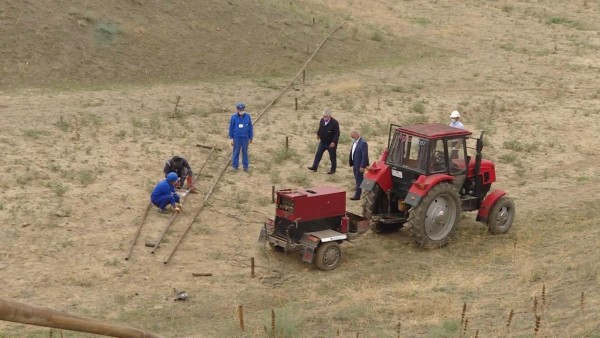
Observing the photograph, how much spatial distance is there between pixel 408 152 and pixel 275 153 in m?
6.39

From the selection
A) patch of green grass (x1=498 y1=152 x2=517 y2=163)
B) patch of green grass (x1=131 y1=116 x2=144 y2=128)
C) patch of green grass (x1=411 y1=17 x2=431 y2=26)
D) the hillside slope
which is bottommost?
patch of green grass (x1=498 y1=152 x2=517 y2=163)

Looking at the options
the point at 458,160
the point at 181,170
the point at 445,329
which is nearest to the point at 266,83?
the point at 181,170

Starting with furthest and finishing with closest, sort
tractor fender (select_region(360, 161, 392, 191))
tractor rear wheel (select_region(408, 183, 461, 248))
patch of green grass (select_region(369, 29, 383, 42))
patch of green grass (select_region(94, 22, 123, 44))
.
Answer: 1. patch of green grass (select_region(369, 29, 383, 42))
2. patch of green grass (select_region(94, 22, 123, 44))
3. tractor fender (select_region(360, 161, 392, 191))
4. tractor rear wheel (select_region(408, 183, 461, 248))

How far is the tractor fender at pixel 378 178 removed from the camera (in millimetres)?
15094

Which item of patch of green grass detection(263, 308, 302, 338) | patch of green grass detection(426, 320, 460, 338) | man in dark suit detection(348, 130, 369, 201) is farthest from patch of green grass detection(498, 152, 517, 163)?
patch of green grass detection(263, 308, 302, 338)

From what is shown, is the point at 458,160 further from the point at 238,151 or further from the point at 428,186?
the point at 238,151

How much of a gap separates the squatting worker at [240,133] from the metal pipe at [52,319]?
485 inches

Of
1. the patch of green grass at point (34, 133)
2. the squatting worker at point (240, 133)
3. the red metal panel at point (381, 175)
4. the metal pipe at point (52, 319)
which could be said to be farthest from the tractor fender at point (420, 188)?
the patch of green grass at point (34, 133)

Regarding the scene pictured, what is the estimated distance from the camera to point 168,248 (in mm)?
14820

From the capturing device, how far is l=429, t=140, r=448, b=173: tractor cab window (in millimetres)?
14885

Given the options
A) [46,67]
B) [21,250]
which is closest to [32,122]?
[46,67]

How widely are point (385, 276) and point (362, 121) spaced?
1090 centimetres

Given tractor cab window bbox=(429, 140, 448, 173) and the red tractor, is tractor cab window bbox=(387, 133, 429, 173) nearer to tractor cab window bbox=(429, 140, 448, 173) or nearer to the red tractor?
the red tractor

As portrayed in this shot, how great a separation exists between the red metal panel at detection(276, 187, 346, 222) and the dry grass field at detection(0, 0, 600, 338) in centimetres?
91
